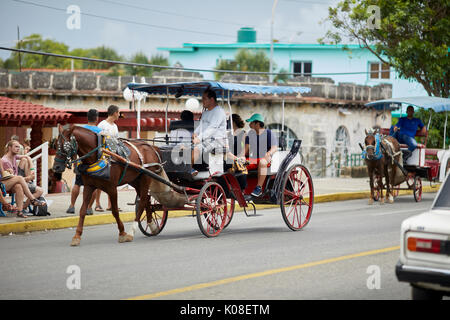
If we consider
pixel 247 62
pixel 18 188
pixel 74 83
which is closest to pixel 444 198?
pixel 18 188

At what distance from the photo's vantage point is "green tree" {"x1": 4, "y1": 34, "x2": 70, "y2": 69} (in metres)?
79.7

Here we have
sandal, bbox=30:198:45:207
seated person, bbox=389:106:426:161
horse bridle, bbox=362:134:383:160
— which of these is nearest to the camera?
sandal, bbox=30:198:45:207

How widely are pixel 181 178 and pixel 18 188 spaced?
3.72m

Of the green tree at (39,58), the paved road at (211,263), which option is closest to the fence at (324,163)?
the paved road at (211,263)

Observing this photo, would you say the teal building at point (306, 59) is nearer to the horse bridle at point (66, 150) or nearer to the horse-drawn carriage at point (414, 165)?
the horse-drawn carriage at point (414, 165)

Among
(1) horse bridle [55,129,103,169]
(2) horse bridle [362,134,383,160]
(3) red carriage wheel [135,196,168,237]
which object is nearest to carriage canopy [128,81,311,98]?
(3) red carriage wheel [135,196,168,237]

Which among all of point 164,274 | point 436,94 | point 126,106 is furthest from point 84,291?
point 126,106

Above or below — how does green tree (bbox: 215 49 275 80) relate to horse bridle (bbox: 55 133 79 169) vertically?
above

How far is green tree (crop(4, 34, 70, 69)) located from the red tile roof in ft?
189

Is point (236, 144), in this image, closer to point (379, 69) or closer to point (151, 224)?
point (151, 224)

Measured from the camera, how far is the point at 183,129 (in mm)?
13031

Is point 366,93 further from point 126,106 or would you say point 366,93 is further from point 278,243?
point 278,243

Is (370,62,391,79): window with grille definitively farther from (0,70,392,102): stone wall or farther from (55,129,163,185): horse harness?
(55,129,163,185): horse harness

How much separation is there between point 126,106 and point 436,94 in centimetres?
1532
